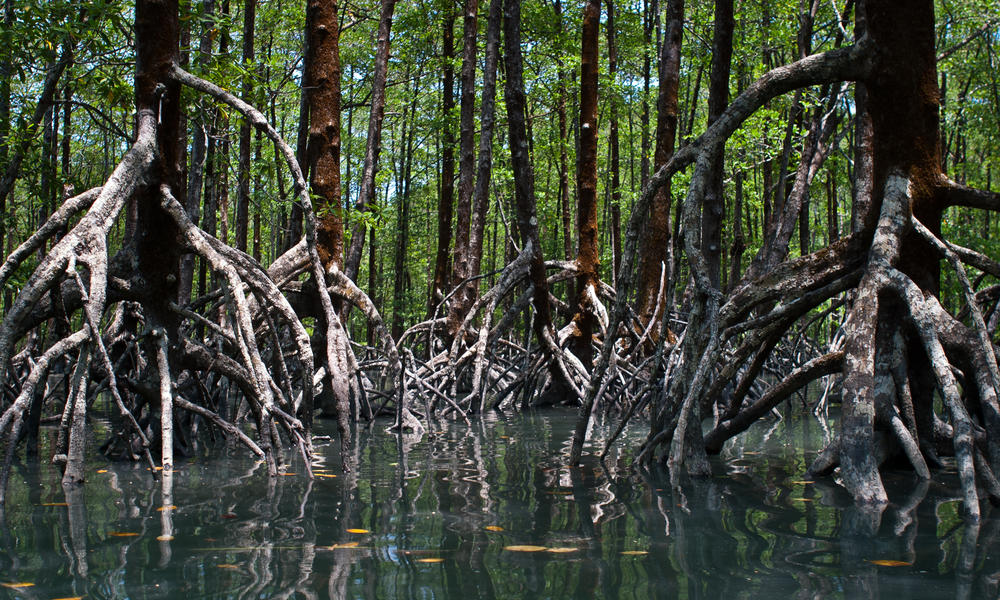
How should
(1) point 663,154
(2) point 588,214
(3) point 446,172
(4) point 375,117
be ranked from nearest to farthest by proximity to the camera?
(1) point 663,154, (2) point 588,214, (4) point 375,117, (3) point 446,172

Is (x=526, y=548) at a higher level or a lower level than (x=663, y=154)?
lower

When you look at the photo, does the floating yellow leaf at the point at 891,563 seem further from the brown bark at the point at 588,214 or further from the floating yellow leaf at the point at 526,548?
the brown bark at the point at 588,214

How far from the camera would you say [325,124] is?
7.35 metres

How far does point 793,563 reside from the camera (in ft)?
8.89

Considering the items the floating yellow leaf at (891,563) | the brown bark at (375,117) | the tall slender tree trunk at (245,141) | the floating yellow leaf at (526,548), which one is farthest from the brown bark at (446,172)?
the floating yellow leaf at (891,563)

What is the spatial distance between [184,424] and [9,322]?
2.36 m

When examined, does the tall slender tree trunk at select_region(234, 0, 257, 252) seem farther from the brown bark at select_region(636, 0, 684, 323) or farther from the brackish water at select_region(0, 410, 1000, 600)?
the brackish water at select_region(0, 410, 1000, 600)

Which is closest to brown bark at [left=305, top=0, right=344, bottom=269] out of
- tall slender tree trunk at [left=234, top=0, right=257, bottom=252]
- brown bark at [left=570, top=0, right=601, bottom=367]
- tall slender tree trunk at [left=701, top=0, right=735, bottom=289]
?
tall slender tree trunk at [left=234, top=0, right=257, bottom=252]

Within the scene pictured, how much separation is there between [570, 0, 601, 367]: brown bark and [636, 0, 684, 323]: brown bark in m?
0.75

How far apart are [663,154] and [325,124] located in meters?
4.36

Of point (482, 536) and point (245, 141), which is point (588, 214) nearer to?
point (245, 141)

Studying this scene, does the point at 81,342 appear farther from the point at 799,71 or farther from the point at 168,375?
the point at 799,71

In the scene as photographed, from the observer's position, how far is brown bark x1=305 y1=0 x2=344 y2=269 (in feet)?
23.9

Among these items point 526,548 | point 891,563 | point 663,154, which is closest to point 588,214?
point 663,154
